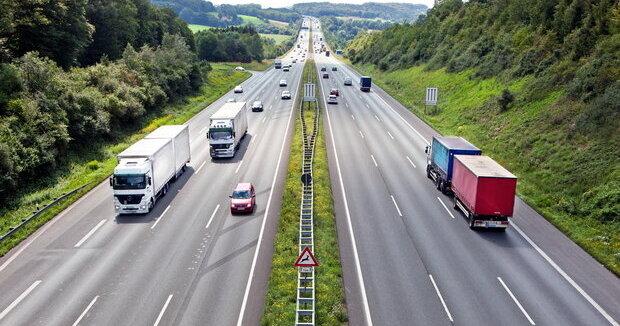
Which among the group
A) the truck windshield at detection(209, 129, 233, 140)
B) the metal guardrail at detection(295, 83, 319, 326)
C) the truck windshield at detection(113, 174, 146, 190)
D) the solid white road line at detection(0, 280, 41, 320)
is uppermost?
the truck windshield at detection(209, 129, 233, 140)

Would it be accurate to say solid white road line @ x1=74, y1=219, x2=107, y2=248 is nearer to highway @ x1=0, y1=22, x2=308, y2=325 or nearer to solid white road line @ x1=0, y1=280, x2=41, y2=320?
highway @ x1=0, y1=22, x2=308, y2=325

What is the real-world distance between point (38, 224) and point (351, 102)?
5962 cm

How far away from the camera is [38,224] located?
3081 cm

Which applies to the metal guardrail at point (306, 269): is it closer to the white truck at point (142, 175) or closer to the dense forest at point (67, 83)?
the white truck at point (142, 175)

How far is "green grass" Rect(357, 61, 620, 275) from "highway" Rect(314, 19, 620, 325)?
162 cm

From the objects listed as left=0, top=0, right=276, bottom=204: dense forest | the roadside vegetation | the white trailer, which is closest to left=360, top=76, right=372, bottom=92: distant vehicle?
the roadside vegetation

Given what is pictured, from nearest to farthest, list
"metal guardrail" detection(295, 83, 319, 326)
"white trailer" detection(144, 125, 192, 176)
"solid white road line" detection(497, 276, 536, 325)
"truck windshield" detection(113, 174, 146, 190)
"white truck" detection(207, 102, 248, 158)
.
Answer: "metal guardrail" detection(295, 83, 319, 326)
"solid white road line" detection(497, 276, 536, 325)
"truck windshield" detection(113, 174, 146, 190)
"white trailer" detection(144, 125, 192, 176)
"white truck" detection(207, 102, 248, 158)

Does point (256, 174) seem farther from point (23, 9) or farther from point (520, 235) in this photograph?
point (23, 9)

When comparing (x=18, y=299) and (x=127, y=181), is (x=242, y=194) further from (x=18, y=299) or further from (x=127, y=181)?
(x=18, y=299)

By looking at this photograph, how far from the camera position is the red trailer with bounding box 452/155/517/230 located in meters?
28.5

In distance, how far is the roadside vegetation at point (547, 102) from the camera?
32328mm

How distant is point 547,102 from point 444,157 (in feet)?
65.7

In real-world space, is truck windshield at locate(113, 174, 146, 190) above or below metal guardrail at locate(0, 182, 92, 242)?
above

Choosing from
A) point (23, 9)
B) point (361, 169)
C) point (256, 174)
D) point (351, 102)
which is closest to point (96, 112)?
point (23, 9)
